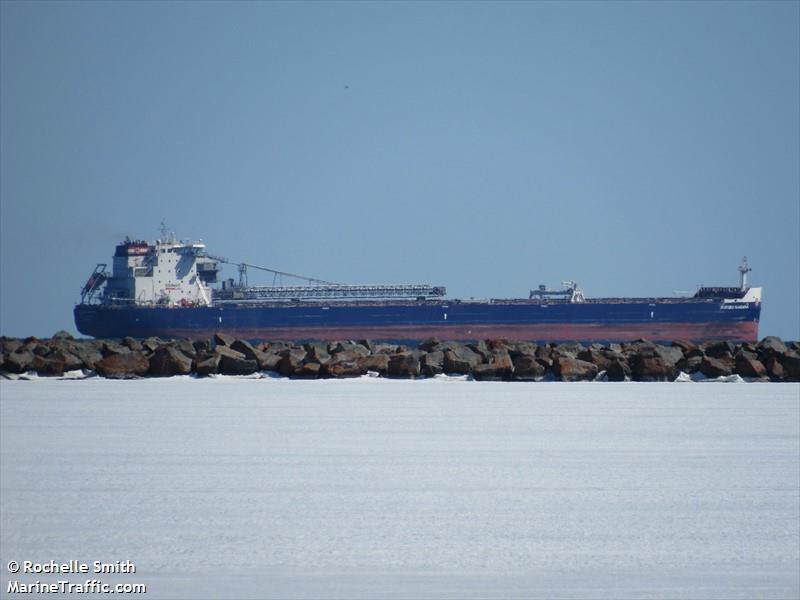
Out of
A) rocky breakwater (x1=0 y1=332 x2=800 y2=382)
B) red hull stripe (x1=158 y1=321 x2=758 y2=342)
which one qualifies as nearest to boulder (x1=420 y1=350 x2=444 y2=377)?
rocky breakwater (x1=0 y1=332 x2=800 y2=382)

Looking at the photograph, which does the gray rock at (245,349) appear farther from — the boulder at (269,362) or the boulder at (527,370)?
the boulder at (527,370)

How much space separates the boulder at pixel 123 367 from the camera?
44.2 feet

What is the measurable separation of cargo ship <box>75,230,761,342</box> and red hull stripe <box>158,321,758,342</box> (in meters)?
0.04

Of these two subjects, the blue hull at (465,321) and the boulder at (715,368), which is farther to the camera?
the blue hull at (465,321)

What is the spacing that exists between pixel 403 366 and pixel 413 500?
8.04m

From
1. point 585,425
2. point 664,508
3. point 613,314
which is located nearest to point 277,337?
point 613,314

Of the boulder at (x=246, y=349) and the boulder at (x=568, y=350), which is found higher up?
the boulder at (x=568, y=350)

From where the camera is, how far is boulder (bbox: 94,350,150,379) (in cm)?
1346

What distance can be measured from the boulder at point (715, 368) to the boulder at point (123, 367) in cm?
752

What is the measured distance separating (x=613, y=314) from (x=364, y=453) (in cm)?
3458

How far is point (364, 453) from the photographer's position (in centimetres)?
664

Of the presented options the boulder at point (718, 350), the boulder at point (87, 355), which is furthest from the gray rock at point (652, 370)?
the boulder at point (87, 355)

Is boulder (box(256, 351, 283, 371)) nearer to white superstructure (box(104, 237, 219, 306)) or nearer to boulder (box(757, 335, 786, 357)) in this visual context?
boulder (box(757, 335, 786, 357))

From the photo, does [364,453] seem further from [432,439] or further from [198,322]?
[198,322]
